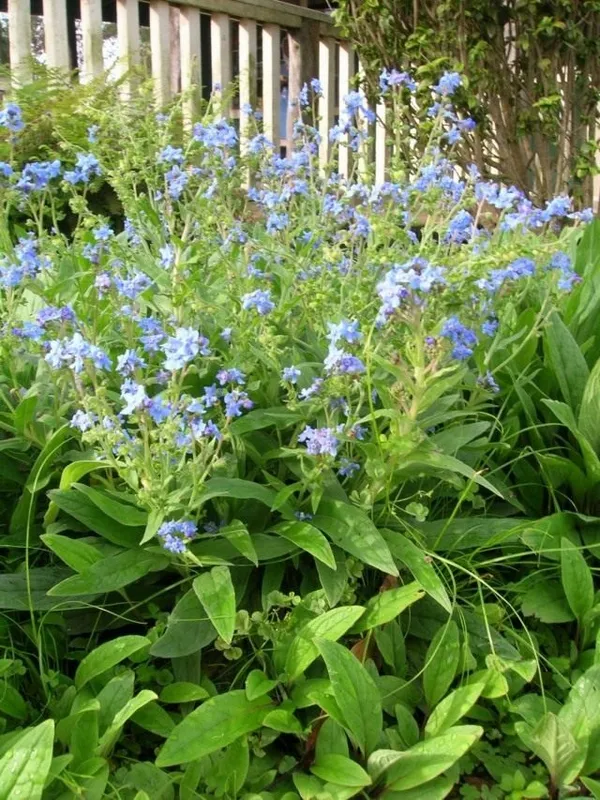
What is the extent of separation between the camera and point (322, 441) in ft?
5.75

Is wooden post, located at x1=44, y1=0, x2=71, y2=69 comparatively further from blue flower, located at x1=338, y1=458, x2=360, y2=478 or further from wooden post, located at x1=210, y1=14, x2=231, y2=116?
blue flower, located at x1=338, y1=458, x2=360, y2=478

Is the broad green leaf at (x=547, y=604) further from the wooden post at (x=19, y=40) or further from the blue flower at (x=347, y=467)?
the wooden post at (x=19, y=40)

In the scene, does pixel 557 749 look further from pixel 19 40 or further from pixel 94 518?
pixel 19 40

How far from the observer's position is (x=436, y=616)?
6.47 ft

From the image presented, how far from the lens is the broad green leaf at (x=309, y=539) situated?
5.65 ft

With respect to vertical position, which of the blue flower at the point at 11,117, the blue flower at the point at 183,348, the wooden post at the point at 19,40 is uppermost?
the wooden post at the point at 19,40

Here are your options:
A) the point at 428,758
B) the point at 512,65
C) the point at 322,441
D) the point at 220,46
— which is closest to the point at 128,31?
the point at 220,46

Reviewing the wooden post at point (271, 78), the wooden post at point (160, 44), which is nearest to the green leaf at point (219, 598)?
the wooden post at point (160, 44)

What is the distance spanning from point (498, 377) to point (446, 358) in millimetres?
769

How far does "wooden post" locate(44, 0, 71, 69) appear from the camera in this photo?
5.05 metres

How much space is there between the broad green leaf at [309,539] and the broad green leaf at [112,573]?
0.86ft

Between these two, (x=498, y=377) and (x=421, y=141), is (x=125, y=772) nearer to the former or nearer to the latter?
(x=498, y=377)

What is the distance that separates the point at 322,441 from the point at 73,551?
56 cm

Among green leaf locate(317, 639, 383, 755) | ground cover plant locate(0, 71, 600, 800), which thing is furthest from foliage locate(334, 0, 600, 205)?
green leaf locate(317, 639, 383, 755)
